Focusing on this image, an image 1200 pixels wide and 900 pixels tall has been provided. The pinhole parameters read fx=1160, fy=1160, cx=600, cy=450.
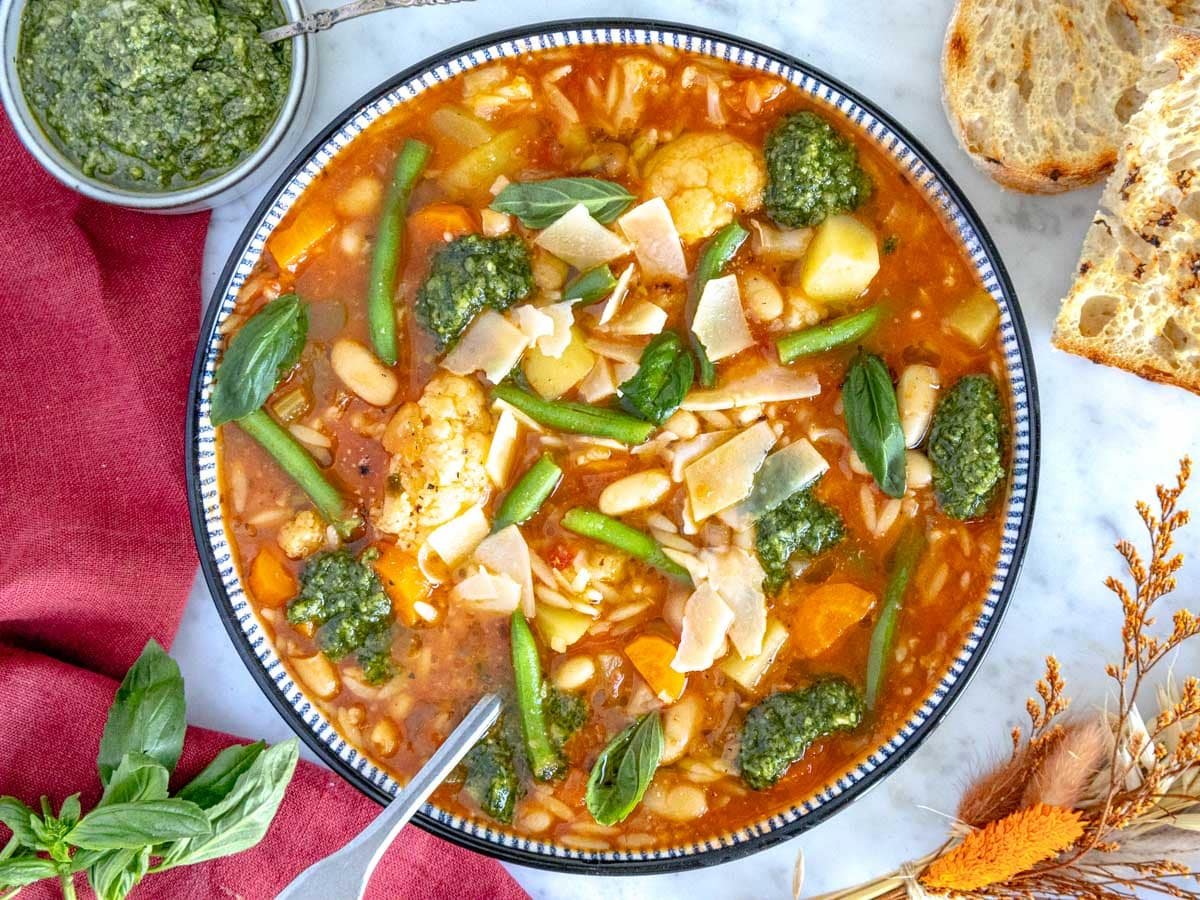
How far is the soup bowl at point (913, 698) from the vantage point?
3.24 m

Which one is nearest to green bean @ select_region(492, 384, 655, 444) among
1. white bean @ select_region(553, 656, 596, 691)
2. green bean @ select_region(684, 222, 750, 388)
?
green bean @ select_region(684, 222, 750, 388)

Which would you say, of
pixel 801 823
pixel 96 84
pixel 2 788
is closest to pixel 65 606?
pixel 2 788

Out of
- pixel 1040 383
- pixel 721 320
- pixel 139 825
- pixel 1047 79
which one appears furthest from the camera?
pixel 1040 383

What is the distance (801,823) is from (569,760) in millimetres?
700

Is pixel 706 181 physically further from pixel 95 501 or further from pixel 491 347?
pixel 95 501

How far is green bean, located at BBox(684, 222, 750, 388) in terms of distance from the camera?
10.8ft

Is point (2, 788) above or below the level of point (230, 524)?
below

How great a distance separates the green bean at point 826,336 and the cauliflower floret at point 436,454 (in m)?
0.89

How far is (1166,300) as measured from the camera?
338cm

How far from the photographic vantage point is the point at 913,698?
338 cm

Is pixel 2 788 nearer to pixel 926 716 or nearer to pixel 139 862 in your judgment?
pixel 139 862

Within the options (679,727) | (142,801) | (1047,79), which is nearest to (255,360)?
(142,801)

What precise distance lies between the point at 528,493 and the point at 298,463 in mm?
682

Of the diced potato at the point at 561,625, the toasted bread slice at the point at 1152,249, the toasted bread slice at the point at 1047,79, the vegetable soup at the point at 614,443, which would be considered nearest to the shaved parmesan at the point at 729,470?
the vegetable soup at the point at 614,443
